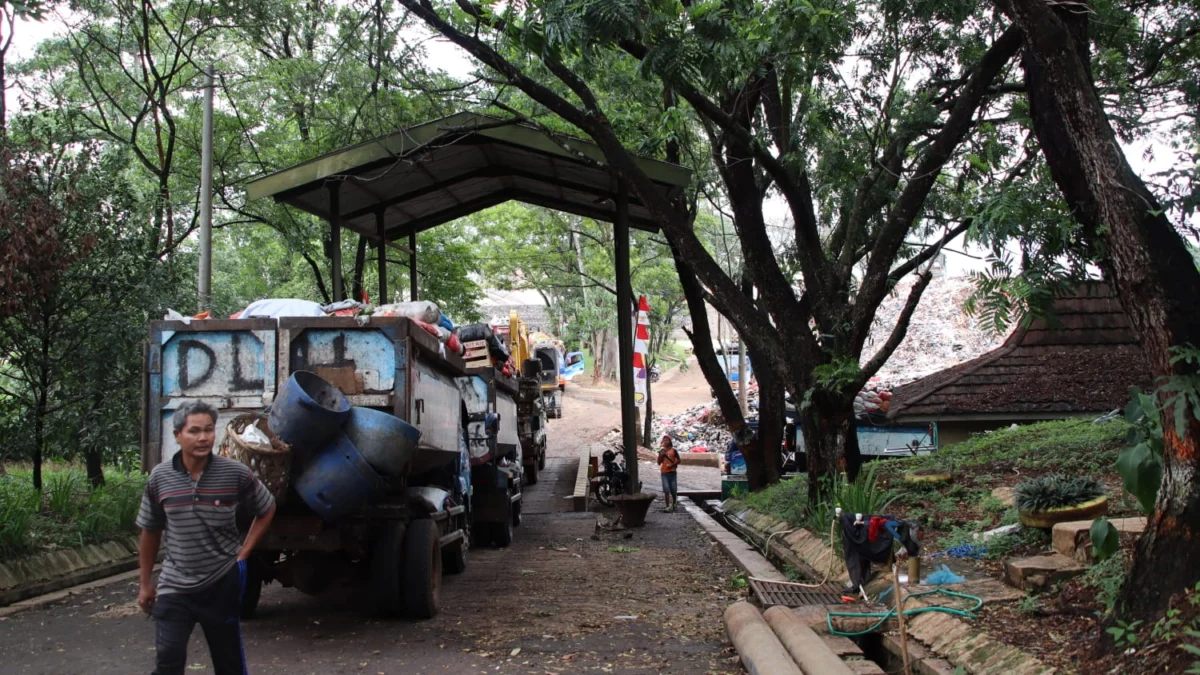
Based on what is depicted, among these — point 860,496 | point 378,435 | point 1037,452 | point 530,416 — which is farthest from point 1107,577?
point 530,416

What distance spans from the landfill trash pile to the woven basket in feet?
95.0

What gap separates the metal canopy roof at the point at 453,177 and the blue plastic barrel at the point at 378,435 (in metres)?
6.10

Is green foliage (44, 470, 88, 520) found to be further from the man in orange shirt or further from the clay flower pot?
the clay flower pot

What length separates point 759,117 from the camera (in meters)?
15.5

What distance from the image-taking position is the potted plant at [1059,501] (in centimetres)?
781

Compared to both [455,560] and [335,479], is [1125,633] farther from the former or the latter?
[455,560]

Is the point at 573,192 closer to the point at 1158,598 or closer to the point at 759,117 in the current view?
the point at 759,117

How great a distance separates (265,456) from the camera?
7.04m

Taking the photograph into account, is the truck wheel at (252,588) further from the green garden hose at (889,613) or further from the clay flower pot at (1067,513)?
the clay flower pot at (1067,513)

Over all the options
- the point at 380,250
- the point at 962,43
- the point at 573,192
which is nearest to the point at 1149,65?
the point at 962,43

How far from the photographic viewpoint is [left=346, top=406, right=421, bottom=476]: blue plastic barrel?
7461 mm

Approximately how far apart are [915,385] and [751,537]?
29.2 feet

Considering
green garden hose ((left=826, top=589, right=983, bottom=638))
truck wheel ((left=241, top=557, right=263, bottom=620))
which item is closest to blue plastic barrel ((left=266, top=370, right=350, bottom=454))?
truck wheel ((left=241, top=557, right=263, bottom=620))

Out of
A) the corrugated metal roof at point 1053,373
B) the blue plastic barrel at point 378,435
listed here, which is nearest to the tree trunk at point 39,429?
the blue plastic barrel at point 378,435
